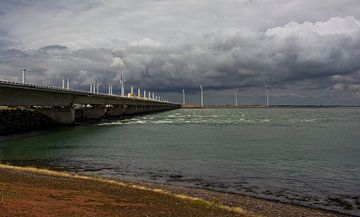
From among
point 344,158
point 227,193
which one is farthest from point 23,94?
point 227,193

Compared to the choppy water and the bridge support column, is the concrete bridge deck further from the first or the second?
the choppy water

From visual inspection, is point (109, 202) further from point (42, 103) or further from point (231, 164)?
point (42, 103)

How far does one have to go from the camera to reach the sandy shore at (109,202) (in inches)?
728

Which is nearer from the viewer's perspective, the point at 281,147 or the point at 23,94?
the point at 281,147

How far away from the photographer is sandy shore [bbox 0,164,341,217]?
18.5 metres

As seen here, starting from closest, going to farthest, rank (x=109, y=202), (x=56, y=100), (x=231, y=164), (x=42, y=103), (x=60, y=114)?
(x=109, y=202) < (x=231, y=164) < (x=42, y=103) < (x=56, y=100) < (x=60, y=114)

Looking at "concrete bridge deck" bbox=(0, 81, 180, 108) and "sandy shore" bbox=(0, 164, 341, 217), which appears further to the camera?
"concrete bridge deck" bbox=(0, 81, 180, 108)

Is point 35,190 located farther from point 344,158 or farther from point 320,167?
point 344,158

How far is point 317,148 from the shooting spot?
2463 inches

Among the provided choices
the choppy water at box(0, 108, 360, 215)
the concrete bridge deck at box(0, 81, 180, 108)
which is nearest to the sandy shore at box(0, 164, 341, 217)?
the choppy water at box(0, 108, 360, 215)

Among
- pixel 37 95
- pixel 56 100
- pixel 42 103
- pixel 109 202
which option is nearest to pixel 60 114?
pixel 56 100

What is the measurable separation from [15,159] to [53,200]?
3117 centimetres

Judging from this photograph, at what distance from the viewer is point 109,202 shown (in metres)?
21.3

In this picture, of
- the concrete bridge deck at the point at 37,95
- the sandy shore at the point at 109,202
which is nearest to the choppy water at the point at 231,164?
the sandy shore at the point at 109,202
